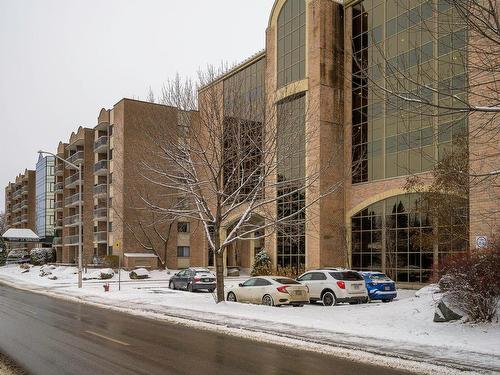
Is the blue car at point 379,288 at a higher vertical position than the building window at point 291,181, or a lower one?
lower

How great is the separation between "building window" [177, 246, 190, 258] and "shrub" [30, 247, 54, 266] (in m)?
27.7

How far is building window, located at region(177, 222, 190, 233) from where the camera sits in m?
59.3

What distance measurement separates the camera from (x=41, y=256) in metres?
79.1

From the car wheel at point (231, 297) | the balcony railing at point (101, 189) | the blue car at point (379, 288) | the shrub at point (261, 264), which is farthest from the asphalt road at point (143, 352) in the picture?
the balcony railing at point (101, 189)

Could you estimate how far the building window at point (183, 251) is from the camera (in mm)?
59134

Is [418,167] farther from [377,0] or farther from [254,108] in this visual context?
[254,108]

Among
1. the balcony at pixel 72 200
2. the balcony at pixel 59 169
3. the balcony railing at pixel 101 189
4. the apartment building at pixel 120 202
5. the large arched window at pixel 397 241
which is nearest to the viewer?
the large arched window at pixel 397 241

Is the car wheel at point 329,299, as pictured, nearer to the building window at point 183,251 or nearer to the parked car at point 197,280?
the parked car at point 197,280

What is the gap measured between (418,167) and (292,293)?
16.4 metres

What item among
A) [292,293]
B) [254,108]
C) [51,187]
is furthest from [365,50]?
[51,187]

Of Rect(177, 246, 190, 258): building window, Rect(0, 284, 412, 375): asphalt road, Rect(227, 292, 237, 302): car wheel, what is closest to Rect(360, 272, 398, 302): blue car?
Rect(227, 292, 237, 302): car wheel

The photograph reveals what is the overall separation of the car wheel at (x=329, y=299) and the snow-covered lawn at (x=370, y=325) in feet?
2.43

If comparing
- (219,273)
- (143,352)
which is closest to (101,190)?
(219,273)

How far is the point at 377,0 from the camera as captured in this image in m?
37.2
